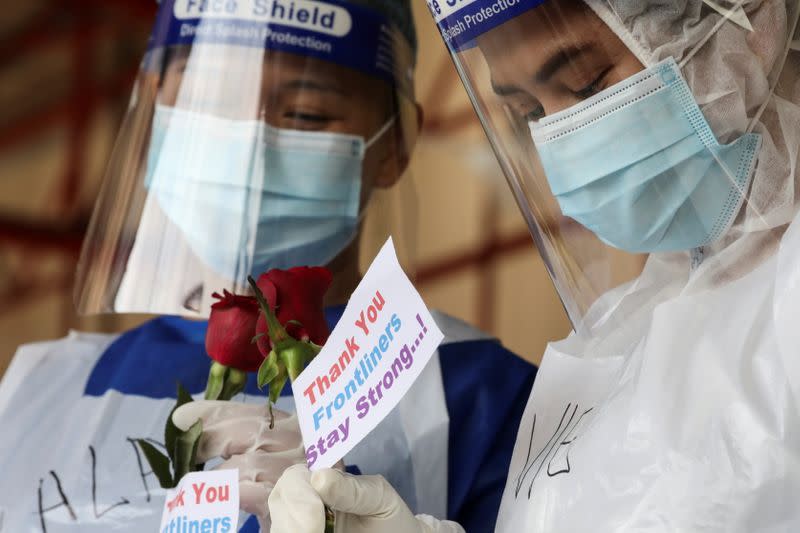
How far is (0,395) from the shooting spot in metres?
1.39

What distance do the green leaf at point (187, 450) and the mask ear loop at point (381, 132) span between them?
51 centimetres

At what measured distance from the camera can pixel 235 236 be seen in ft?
3.99

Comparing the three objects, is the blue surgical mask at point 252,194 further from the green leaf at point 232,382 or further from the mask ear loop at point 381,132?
the green leaf at point 232,382

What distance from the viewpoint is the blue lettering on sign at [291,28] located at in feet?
4.07

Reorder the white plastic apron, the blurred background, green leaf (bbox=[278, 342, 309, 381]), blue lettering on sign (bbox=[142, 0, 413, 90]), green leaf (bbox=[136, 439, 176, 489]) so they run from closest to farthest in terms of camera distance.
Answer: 1. the white plastic apron
2. green leaf (bbox=[278, 342, 309, 381])
3. green leaf (bbox=[136, 439, 176, 489])
4. blue lettering on sign (bbox=[142, 0, 413, 90])
5. the blurred background

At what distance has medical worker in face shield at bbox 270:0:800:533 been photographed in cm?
72

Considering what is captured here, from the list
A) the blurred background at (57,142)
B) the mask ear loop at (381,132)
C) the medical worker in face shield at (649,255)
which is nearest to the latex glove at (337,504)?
the medical worker in face shield at (649,255)

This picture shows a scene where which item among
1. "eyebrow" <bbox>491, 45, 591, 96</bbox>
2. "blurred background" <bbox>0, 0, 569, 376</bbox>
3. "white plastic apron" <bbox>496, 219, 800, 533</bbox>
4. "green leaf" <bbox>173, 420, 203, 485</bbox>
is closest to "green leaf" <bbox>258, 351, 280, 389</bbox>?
"green leaf" <bbox>173, 420, 203, 485</bbox>

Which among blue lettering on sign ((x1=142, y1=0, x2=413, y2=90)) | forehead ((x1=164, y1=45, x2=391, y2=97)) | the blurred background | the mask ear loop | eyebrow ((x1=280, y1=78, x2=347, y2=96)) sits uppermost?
the blurred background

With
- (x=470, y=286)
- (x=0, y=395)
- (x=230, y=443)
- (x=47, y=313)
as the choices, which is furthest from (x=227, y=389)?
(x=47, y=313)

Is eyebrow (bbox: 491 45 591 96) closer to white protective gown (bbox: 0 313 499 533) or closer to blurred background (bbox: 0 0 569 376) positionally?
white protective gown (bbox: 0 313 499 533)

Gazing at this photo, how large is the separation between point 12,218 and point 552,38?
2.11 meters

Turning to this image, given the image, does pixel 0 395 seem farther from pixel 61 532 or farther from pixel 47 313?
pixel 47 313

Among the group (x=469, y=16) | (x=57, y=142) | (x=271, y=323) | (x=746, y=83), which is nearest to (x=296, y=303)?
(x=271, y=323)
